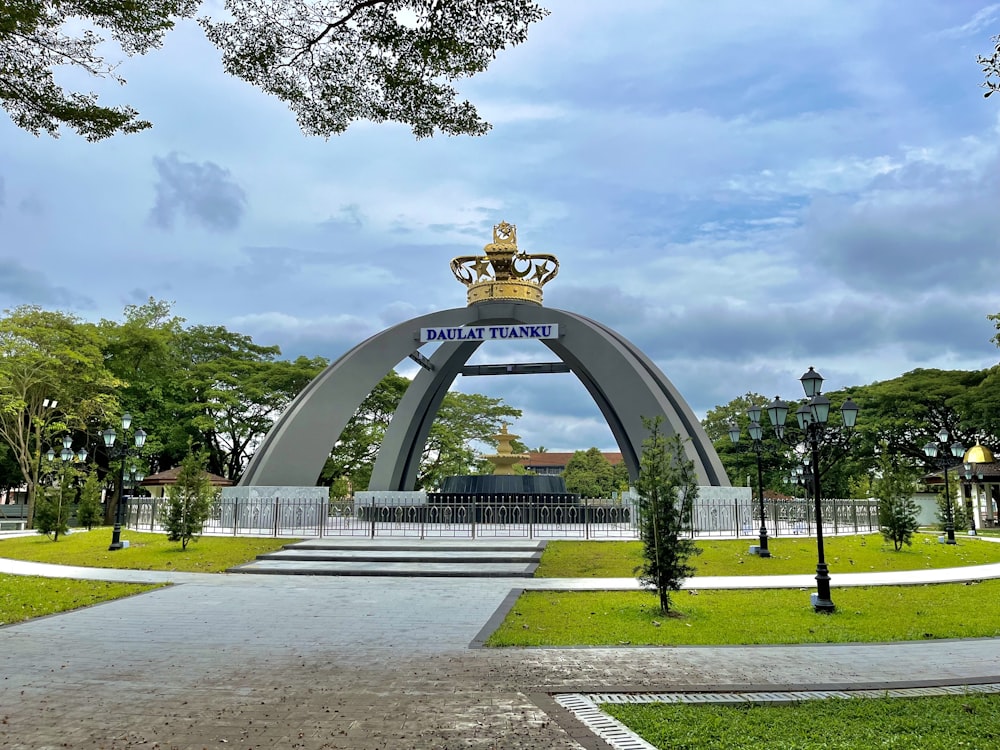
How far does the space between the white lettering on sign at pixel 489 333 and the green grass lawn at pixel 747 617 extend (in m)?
12.8

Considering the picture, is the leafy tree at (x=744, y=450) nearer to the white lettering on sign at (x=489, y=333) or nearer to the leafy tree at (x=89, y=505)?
the white lettering on sign at (x=489, y=333)

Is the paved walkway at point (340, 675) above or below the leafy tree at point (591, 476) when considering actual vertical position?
below

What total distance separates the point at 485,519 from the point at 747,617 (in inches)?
505

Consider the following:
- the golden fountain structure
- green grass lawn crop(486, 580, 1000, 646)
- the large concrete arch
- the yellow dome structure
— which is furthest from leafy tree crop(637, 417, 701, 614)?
the yellow dome structure

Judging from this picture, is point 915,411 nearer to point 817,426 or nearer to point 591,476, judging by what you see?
point 591,476

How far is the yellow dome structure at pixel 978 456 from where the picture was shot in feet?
116

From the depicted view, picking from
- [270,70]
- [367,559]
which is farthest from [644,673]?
[367,559]

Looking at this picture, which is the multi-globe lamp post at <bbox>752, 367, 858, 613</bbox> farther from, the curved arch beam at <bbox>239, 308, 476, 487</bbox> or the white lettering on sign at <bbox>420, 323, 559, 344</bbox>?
the curved arch beam at <bbox>239, 308, 476, 487</bbox>

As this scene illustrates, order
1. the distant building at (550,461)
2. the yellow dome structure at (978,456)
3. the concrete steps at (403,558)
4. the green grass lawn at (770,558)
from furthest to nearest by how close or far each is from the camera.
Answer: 1. the distant building at (550,461)
2. the yellow dome structure at (978,456)
3. the concrete steps at (403,558)
4. the green grass lawn at (770,558)

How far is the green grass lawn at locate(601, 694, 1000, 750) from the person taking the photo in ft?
15.0

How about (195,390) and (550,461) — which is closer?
(195,390)

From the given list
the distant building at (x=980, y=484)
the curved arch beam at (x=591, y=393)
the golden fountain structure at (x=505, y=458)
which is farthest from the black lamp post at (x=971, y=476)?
the golden fountain structure at (x=505, y=458)

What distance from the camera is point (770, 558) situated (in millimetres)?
15328

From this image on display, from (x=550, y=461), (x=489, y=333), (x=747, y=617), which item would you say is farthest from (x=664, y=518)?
(x=550, y=461)
